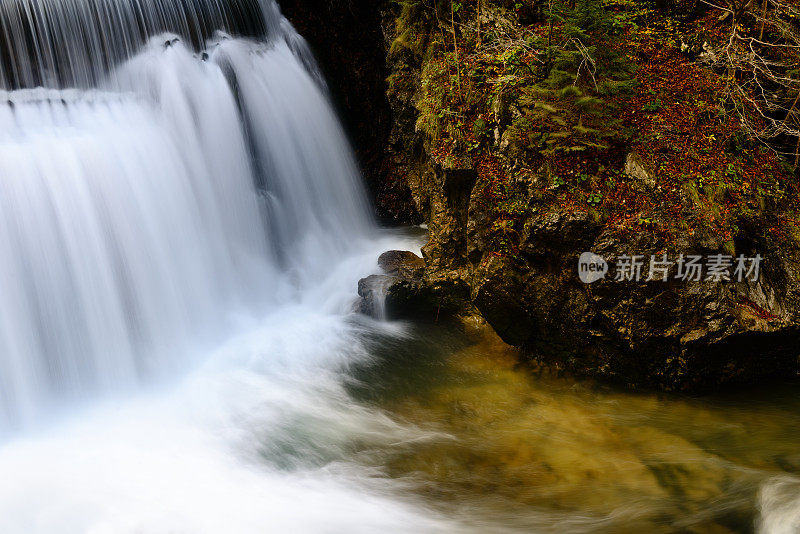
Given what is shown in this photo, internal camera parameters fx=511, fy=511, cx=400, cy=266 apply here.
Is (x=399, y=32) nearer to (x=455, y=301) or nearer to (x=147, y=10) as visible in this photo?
(x=147, y=10)

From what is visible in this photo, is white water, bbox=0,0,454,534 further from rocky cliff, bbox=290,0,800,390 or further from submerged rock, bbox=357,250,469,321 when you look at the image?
rocky cliff, bbox=290,0,800,390

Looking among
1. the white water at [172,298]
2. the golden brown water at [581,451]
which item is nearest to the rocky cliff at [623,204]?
the golden brown water at [581,451]

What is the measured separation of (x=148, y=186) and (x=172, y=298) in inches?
64.5

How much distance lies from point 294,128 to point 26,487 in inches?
280

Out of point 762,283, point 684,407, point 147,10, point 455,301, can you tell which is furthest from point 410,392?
point 147,10

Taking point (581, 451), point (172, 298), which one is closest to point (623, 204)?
point (581, 451)

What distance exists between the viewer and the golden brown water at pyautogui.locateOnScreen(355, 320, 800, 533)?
436 centimetres

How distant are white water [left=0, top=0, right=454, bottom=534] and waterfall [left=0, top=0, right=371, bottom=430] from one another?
0.03m

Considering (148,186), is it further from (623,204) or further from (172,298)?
(623,204)

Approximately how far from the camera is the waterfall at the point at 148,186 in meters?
6.07

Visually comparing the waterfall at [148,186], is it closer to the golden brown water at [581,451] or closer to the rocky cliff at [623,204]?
the golden brown water at [581,451]

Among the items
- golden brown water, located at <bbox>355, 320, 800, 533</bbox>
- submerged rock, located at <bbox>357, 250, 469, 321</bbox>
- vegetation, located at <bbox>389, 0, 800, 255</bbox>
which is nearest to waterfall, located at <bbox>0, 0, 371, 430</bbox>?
submerged rock, located at <bbox>357, 250, 469, 321</bbox>

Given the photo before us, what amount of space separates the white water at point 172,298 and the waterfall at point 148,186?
3cm

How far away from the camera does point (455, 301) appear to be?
750cm
